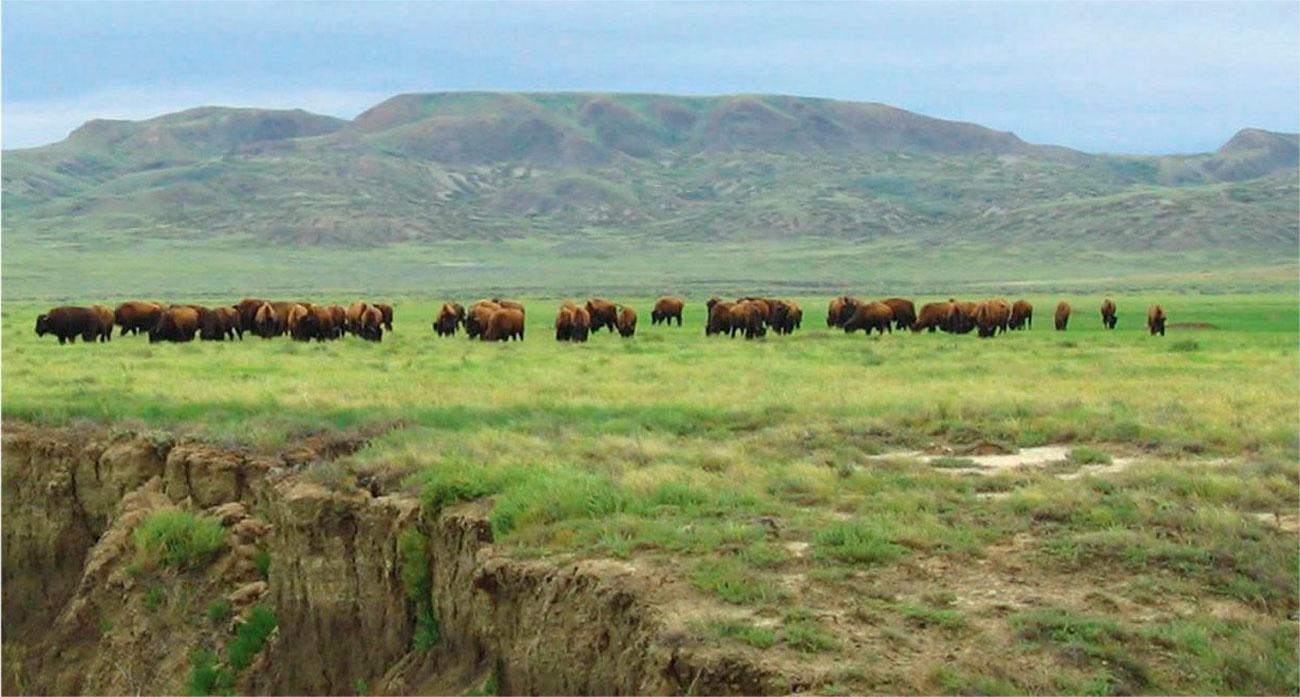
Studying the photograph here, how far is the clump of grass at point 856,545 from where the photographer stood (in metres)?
10.9

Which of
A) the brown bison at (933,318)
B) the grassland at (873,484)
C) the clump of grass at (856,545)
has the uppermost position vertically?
the clump of grass at (856,545)

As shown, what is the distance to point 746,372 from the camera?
83.9ft

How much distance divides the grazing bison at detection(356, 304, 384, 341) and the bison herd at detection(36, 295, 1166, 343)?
0.03 m

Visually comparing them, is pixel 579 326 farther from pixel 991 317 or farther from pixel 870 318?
pixel 991 317

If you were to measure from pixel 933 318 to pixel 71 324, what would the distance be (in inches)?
954

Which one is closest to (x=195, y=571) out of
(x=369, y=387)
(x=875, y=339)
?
(x=369, y=387)

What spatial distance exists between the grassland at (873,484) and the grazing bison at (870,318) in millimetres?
14132

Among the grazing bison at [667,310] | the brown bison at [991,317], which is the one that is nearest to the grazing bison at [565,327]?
the brown bison at [991,317]

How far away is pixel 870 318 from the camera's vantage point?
138 feet

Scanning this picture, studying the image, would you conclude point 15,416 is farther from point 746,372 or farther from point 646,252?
point 646,252

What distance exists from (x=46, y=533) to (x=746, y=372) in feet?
40.1

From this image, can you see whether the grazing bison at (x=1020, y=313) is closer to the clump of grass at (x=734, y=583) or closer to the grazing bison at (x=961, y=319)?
the grazing bison at (x=961, y=319)

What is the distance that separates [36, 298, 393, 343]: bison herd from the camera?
3734 centimetres

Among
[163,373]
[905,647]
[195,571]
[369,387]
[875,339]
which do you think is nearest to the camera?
[905,647]
